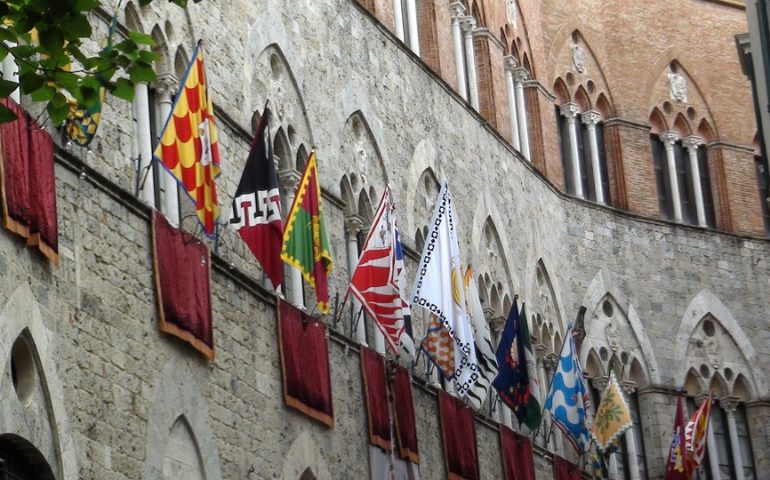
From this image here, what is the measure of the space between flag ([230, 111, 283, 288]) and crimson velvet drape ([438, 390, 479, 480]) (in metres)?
6.24

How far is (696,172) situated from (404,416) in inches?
580

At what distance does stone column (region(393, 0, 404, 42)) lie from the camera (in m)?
27.7

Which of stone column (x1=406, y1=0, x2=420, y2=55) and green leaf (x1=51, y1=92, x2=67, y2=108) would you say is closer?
green leaf (x1=51, y1=92, x2=67, y2=108)

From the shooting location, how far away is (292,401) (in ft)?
66.5

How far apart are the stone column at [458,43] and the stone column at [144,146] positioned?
11.7m

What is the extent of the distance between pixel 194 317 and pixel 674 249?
18620 mm

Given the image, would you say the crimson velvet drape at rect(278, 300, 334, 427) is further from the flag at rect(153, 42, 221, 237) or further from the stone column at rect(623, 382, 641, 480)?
the stone column at rect(623, 382, 641, 480)

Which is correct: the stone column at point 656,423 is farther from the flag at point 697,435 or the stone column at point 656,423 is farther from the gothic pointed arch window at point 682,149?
the gothic pointed arch window at point 682,149

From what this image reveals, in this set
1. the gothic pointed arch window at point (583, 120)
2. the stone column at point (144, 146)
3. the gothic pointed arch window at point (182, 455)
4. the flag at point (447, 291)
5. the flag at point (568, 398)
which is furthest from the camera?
the gothic pointed arch window at point (583, 120)

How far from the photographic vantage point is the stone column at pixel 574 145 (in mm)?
34875

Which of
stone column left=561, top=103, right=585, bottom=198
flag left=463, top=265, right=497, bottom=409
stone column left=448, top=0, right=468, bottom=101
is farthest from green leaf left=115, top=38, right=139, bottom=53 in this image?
stone column left=561, top=103, right=585, bottom=198

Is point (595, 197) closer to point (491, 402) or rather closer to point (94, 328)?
point (491, 402)

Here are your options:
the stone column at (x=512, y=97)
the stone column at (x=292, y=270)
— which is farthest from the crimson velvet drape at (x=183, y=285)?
the stone column at (x=512, y=97)

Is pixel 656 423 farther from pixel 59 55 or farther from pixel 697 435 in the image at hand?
pixel 59 55
